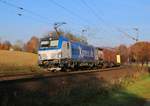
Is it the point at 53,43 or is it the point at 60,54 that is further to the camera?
the point at 53,43

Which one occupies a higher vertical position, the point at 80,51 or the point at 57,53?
the point at 80,51

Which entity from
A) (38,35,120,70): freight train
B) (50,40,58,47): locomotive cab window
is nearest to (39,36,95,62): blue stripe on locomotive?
(38,35,120,70): freight train

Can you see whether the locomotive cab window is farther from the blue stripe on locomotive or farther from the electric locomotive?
the blue stripe on locomotive

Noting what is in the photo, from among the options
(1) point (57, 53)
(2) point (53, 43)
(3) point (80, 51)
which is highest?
(2) point (53, 43)

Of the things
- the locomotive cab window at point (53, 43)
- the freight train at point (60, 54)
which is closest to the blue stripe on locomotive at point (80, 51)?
the freight train at point (60, 54)

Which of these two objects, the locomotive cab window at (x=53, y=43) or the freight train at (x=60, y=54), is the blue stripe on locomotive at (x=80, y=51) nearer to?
the freight train at (x=60, y=54)

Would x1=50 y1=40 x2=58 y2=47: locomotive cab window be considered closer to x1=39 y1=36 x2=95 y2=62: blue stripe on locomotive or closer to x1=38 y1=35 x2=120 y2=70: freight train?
x1=38 y1=35 x2=120 y2=70: freight train

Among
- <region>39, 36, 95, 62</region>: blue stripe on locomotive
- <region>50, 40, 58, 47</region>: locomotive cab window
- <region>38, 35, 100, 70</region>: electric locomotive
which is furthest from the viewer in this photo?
<region>39, 36, 95, 62</region>: blue stripe on locomotive

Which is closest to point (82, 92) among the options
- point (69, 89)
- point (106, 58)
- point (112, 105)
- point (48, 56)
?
point (69, 89)

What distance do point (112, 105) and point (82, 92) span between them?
8.15 ft

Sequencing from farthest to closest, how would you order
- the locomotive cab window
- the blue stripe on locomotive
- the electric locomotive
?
the blue stripe on locomotive, the locomotive cab window, the electric locomotive

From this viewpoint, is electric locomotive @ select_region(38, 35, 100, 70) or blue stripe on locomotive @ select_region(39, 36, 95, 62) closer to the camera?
electric locomotive @ select_region(38, 35, 100, 70)

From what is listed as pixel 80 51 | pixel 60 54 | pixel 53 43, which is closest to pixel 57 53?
pixel 60 54

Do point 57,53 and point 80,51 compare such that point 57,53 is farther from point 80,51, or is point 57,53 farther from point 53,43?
point 80,51
